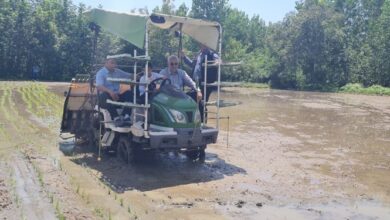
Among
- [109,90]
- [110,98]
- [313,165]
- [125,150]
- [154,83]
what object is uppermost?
[154,83]

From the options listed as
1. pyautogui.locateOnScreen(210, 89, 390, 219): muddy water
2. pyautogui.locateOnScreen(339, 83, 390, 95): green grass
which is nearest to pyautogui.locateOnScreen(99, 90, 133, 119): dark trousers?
pyautogui.locateOnScreen(210, 89, 390, 219): muddy water

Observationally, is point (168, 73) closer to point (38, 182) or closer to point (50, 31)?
point (38, 182)

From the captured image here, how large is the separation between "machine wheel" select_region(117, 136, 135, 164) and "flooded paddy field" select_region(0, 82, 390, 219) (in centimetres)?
17

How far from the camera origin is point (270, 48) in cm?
5253

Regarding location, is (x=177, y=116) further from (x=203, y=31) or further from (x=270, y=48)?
(x=270, y=48)

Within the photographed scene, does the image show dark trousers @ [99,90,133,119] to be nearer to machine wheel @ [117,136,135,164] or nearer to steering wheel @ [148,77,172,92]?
machine wheel @ [117,136,135,164]

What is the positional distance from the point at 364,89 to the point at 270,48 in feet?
47.8

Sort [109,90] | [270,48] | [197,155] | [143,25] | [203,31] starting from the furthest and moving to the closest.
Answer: [270,48], [203,31], [197,155], [109,90], [143,25]

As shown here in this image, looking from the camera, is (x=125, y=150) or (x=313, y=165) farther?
(x=313, y=165)

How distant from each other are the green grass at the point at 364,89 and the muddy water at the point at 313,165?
2396cm

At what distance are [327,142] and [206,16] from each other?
47042 millimetres

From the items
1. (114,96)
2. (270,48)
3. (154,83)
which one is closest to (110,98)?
(114,96)

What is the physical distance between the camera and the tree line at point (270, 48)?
43469 millimetres

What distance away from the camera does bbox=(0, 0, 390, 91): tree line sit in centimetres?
4347
